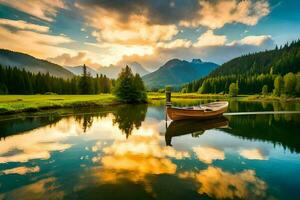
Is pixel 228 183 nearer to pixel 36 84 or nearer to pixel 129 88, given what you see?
pixel 129 88

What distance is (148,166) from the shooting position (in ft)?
54.5

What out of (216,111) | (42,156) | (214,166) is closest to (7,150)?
(42,156)

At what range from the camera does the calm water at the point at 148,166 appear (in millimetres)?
12453

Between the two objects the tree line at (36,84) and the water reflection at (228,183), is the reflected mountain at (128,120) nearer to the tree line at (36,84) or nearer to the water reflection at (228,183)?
the water reflection at (228,183)

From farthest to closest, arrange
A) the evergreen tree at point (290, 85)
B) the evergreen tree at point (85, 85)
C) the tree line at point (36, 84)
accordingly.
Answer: the evergreen tree at point (290, 85) → the evergreen tree at point (85, 85) → the tree line at point (36, 84)

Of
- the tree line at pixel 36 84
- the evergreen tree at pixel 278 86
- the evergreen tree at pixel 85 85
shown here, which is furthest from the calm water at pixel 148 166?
the evergreen tree at pixel 278 86

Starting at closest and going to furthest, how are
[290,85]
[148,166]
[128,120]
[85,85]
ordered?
[148,166]
[128,120]
[85,85]
[290,85]

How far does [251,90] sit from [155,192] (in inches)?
6904

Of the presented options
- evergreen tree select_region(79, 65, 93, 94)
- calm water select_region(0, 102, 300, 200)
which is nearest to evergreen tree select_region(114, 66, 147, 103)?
evergreen tree select_region(79, 65, 93, 94)

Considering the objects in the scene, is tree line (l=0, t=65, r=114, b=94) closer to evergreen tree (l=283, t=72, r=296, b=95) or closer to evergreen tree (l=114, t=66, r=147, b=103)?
evergreen tree (l=114, t=66, r=147, b=103)

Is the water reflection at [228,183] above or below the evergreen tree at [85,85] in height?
below

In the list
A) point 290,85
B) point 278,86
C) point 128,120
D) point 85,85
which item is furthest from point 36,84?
point 290,85

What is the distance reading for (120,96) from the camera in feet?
283

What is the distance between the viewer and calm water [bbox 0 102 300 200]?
1245cm
